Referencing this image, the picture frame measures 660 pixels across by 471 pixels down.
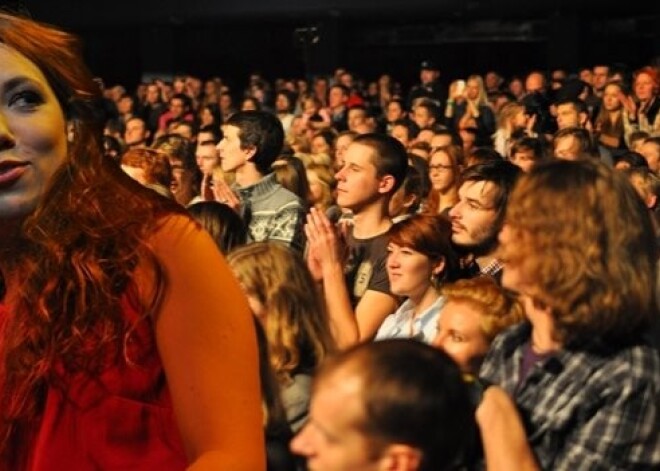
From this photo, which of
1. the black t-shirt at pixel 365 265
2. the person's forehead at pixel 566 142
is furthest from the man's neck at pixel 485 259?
the person's forehead at pixel 566 142

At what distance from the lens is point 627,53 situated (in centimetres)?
2306

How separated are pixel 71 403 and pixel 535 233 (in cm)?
82

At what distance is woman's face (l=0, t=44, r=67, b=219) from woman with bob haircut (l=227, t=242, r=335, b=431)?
1.50m

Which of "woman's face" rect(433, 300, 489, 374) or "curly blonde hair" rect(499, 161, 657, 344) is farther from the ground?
"curly blonde hair" rect(499, 161, 657, 344)

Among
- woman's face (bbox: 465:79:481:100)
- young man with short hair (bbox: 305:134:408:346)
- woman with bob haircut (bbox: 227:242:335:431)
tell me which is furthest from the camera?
woman's face (bbox: 465:79:481:100)

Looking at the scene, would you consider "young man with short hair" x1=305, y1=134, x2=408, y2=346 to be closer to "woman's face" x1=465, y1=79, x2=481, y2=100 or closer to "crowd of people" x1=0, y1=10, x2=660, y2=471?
"crowd of people" x1=0, y1=10, x2=660, y2=471

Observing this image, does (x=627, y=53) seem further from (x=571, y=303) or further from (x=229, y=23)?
(x=571, y=303)

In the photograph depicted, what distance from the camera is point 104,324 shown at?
189 cm

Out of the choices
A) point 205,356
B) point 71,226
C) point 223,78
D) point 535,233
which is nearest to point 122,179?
point 71,226

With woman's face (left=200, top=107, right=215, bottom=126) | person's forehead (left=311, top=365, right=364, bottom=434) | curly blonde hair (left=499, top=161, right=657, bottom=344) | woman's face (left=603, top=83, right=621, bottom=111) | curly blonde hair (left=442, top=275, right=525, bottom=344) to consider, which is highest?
curly blonde hair (left=499, top=161, right=657, bottom=344)

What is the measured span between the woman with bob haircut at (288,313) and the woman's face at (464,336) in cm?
32

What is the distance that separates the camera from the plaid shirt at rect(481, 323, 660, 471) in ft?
7.37

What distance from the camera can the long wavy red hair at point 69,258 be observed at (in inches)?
74.7

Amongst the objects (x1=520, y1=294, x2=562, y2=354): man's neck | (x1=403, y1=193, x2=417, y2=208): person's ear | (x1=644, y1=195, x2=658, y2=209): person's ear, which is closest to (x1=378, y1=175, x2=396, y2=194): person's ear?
(x1=403, y1=193, x2=417, y2=208): person's ear
